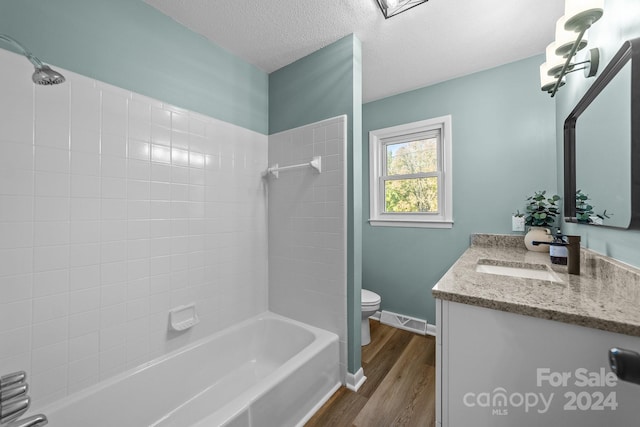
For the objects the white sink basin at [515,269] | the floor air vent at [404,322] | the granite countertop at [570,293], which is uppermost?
the granite countertop at [570,293]

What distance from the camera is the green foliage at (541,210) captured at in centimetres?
178

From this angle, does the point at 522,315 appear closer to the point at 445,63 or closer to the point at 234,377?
the point at 234,377

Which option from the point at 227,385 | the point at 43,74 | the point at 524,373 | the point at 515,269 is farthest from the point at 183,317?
the point at 515,269

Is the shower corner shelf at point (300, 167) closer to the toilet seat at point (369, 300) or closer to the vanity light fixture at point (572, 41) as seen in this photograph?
the toilet seat at point (369, 300)

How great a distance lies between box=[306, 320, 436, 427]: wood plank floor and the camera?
1.39 metres

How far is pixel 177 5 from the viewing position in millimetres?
1466

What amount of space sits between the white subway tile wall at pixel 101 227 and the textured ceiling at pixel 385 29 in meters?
0.61

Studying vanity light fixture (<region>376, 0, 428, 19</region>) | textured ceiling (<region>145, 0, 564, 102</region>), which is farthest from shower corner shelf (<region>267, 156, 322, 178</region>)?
vanity light fixture (<region>376, 0, 428, 19</region>)

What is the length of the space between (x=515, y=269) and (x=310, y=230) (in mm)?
1310

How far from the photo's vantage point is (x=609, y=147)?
105 centimetres

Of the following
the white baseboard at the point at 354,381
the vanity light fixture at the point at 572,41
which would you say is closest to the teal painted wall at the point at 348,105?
the white baseboard at the point at 354,381

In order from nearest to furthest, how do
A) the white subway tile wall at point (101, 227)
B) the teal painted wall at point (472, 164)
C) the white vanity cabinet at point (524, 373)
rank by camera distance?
1. the white vanity cabinet at point (524, 373)
2. the white subway tile wall at point (101, 227)
3. the teal painted wall at point (472, 164)

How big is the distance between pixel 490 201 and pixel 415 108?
1.10 metres

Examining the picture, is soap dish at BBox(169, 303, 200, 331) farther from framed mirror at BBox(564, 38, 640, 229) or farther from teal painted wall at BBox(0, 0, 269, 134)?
framed mirror at BBox(564, 38, 640, 229)
